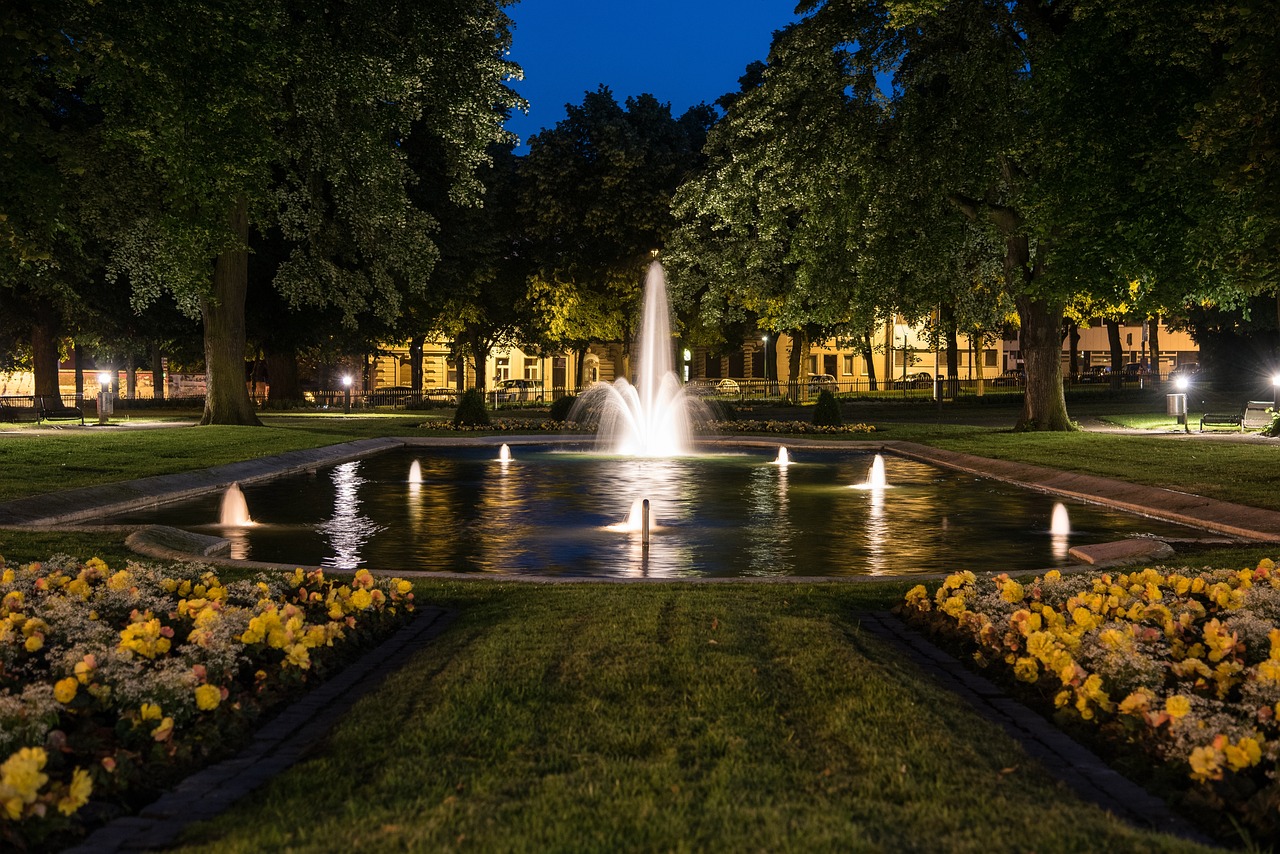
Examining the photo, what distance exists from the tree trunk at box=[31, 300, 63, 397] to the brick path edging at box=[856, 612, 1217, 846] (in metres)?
48.0

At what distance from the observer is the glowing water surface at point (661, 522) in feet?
42.6

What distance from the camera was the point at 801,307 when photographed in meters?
37.0

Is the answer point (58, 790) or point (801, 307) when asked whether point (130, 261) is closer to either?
point (801, 307)

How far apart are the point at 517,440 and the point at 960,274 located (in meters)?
14.2

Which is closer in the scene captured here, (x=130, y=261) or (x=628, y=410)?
(x=130, y=261)

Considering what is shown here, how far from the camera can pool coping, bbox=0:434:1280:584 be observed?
37.7 feet

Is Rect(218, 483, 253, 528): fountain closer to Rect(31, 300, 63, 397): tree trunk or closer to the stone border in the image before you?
the stone border

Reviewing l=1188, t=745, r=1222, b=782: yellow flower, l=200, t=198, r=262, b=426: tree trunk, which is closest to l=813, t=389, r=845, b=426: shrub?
l=200, t=198, r=262, b=426: tree trunk

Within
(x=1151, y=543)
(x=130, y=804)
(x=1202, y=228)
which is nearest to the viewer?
(x=130, y=804)

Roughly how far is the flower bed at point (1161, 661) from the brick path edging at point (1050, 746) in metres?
0.13

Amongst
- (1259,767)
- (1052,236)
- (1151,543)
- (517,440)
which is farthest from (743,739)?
(517,440)

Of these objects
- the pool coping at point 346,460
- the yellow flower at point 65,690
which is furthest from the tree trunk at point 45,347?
the yellow flower at point 65,690

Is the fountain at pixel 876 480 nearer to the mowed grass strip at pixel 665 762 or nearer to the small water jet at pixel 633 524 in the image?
the small water jet at pixel 633 524

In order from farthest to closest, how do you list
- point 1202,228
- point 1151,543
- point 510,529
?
1. point 1202,228
2. point 510,529
3. point 1151,543
